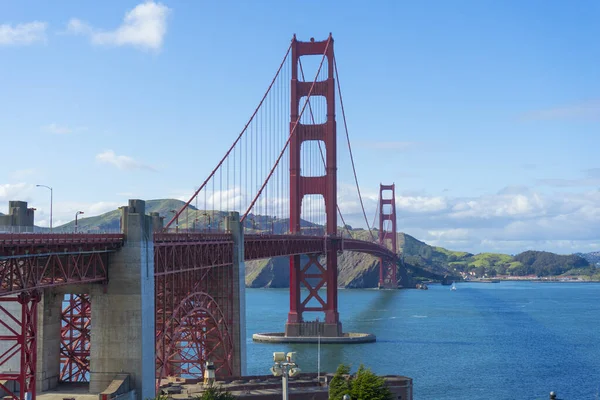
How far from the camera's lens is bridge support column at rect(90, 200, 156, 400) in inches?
1351

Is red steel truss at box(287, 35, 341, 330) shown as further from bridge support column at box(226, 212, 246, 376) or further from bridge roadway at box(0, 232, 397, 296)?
bridge roadway at box(0, 232, 397, 296)

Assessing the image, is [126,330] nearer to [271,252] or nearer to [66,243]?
[66,243]

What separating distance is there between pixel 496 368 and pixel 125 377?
36632 millimetres

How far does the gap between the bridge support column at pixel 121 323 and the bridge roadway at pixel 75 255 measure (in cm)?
50

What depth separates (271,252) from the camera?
209 ft

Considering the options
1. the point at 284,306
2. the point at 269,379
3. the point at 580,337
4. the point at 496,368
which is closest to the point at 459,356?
the point at 496,368

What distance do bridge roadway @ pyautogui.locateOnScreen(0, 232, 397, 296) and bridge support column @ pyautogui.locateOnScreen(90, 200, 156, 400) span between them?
50cm

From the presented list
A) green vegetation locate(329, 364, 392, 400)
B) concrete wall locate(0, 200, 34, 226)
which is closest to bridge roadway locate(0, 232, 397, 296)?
concrete wall locate(0, 200, 34, 226)

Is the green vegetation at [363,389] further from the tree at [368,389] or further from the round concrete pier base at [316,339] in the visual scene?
the round concrete pier base at [316,339]

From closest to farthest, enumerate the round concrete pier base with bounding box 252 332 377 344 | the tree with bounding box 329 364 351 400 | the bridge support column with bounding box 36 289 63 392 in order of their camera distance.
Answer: the tree with bounding box 329 364 351 400 < the bridge support column with bounding box 36 289 63 392 < the round concrete pier base with bounding box 252 332 377 344

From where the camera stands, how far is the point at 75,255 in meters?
30.7

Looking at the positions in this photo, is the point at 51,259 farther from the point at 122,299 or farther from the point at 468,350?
the point at 468,350

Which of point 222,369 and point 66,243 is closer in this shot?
point 66,243

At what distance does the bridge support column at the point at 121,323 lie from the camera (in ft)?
113
